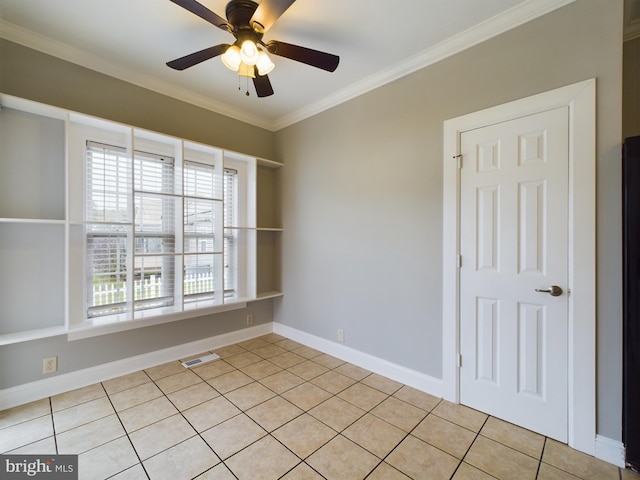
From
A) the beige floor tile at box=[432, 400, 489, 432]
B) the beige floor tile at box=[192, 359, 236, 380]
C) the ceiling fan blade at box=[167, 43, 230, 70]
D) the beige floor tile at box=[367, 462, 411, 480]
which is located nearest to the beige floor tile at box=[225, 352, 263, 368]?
the beige floor tile at box=[192, 359, 236, 380]

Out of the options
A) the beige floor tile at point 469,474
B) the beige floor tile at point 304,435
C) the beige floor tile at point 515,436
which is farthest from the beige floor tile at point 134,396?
the beige floor tile at point 515,436

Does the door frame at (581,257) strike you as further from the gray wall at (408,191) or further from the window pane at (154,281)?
the window pane at (154,281)

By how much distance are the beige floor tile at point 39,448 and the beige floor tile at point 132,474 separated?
533 millimetres

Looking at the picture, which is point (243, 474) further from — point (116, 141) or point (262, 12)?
point (116, 141)

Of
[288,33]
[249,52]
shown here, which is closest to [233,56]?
[249,52]

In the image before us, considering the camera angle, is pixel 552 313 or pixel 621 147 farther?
pixel 552 313

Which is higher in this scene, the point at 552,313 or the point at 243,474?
the point at 552,313

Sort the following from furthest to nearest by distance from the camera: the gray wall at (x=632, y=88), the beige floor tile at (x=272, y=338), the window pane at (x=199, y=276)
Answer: the beige floor tile at (x=272, y=338), the window pane at (x=199, y=276), the gray wall at (x=632, y=88)

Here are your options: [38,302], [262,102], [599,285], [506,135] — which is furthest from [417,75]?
[38,302]

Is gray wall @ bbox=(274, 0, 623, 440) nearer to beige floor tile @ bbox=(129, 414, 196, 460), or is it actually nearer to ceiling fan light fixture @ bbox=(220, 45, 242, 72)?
ceiling fan light fixture @ bbox=(220, 45, 242, 72)

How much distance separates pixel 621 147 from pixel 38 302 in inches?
167

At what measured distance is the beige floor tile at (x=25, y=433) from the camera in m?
1.75

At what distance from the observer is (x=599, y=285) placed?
168cm

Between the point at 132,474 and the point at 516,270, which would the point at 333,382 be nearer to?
the point at 132,474
